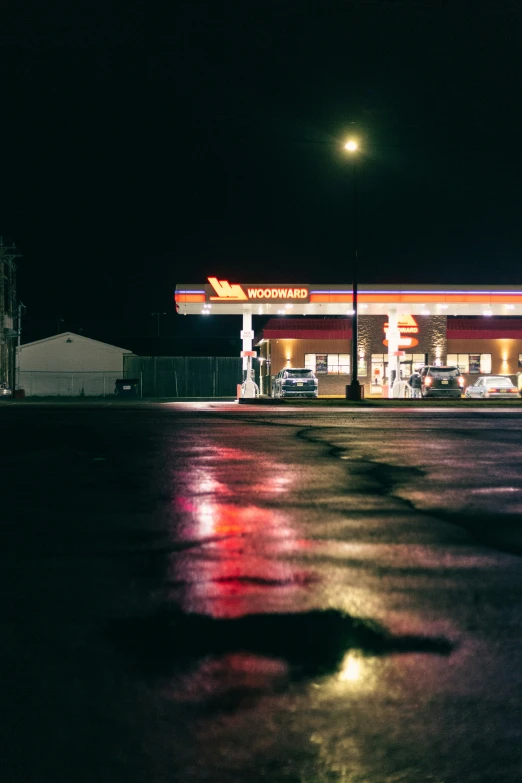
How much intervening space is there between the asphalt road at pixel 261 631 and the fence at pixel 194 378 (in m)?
47.1

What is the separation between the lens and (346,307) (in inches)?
1757

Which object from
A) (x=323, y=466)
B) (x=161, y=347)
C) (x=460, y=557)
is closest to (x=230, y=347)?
(x=161, y=347)

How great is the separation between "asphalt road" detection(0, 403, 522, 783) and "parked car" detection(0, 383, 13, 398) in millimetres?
42990

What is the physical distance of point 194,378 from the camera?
5853cm

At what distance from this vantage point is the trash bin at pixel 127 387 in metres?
57.9

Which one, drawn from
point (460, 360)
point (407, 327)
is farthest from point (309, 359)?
point (460, 360)

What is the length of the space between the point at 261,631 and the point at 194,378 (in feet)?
177

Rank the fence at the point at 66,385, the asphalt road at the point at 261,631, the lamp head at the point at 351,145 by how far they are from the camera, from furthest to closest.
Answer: the fence at the point at 66,385 → the lamp head at the point at 351,145 → the asphalt road at the point at 261,631

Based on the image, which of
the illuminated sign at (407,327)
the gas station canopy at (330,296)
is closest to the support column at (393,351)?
the gas station canopy at (330,296)

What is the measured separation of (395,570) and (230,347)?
90.7 metres

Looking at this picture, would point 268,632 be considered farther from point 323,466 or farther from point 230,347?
point 230,347

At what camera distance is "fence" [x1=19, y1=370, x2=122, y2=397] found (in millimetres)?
62812

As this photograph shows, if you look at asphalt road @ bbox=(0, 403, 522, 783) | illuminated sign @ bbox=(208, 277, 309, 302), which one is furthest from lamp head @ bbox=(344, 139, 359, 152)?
asphalt road @ bbox=(0, 403, 522, 783)

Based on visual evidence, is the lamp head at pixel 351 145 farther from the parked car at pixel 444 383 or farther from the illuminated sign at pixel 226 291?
the parked car at pixel 444 383
